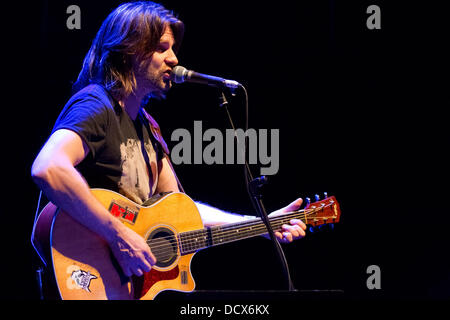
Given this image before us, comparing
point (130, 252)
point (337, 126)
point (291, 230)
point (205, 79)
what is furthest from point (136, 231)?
point (337, 126)

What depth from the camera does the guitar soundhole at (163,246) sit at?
2172 millimetres

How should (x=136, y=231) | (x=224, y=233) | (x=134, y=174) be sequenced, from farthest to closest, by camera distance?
(x=224, y=233)
(x=134, y=174)
(x=136, y=231)

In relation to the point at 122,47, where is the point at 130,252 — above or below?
below

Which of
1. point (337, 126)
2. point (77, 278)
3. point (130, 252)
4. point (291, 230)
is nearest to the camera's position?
point (77, 278)

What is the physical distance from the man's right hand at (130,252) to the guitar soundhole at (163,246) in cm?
13

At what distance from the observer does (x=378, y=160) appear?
4027mm

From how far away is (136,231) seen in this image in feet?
6.98

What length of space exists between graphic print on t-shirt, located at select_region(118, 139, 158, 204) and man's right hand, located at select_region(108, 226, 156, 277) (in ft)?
1.25

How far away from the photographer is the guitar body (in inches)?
73.2

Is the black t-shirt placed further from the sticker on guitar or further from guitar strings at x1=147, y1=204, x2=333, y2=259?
the sticker on guitar

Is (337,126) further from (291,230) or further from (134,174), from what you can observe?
(134,174)

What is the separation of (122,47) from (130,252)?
1273 mm

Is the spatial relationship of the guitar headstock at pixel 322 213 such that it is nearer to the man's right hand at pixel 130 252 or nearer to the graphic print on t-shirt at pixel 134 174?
the graphic print on t-shirt at pixel 134 174

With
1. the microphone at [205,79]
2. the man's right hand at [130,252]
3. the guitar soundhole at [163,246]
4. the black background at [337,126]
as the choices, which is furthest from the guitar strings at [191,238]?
the black background at [337,126]
